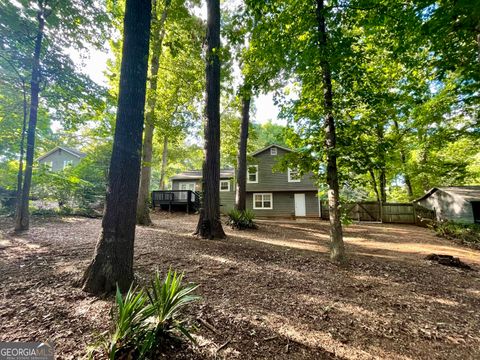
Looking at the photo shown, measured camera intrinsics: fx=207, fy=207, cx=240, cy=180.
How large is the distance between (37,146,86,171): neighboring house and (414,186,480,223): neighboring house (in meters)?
34.4

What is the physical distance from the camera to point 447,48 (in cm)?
600

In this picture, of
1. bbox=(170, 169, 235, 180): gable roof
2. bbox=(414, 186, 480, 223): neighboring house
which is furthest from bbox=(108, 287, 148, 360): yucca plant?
bbox=(414, 186, 480, 223): neighboring house

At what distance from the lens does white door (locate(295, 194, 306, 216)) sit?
59.8ft

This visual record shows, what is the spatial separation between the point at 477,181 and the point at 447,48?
22.3 m

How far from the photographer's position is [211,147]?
6766mm

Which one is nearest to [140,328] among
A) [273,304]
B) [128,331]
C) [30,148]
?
[128,331]

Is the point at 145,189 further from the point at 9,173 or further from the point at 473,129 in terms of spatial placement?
the point at 473,129

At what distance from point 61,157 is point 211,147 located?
27.5 metres

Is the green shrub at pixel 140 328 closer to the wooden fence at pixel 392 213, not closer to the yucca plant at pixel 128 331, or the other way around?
the yucca plant at pixel 128 331

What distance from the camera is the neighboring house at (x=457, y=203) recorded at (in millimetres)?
13523

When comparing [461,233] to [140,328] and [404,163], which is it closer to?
[404,163]

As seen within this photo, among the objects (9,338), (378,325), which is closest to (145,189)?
(9,338)

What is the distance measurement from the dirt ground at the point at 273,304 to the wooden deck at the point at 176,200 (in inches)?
417

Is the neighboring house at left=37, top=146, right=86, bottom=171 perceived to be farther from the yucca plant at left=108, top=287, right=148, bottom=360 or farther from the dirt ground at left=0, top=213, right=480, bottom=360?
the yucca plant at left=108, top=287, right=148, bottom=360
